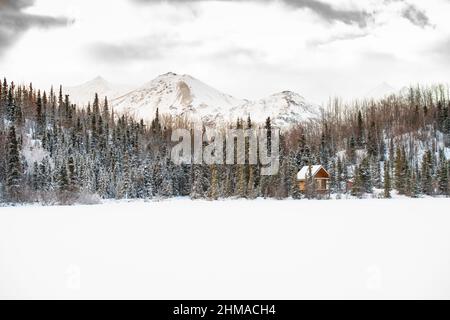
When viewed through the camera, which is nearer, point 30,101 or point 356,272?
point 356,272

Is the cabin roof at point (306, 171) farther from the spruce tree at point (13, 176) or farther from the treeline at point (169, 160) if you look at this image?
the spruce tree at point (13, 176)

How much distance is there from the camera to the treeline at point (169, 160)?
66.8 meters

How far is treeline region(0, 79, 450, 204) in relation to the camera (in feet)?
219

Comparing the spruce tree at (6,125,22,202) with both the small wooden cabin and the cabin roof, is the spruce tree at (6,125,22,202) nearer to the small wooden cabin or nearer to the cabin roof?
the small wooden cabin

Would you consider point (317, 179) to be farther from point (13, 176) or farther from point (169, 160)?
point (13, 176)

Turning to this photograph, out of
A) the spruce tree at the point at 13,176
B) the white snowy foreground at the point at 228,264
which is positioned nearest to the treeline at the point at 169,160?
the spruce tree at the point at 13,176

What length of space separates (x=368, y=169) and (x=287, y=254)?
6203 cm

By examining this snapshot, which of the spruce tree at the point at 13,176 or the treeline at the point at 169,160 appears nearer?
the spruce tree at the point at 13,176

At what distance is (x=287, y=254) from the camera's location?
12.4 m

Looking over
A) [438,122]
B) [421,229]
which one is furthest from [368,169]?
[421,229]

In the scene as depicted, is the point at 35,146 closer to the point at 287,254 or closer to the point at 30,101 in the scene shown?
the point at 30,101

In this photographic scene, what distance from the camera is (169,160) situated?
8600 centimetres

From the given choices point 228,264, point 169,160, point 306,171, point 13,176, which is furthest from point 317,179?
point 228,264
